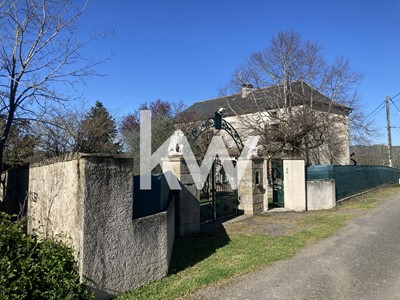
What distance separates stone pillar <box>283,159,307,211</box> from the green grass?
2.40 metres

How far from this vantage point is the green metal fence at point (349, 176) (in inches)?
519

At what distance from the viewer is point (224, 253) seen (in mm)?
6418

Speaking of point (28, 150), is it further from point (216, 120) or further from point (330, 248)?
point (330, 248)

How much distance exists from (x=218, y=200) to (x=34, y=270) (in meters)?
7.81

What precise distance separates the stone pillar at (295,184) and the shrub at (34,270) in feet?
33.4

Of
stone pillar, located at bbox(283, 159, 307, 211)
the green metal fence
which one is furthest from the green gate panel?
the green metal fence

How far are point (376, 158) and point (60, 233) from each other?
137 ft

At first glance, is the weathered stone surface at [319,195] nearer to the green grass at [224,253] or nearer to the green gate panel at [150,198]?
the green grass at [224,253]

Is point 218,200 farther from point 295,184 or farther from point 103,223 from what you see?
point 103,223

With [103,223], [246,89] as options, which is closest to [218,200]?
[103,223]

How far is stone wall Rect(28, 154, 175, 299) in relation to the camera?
3871 mm

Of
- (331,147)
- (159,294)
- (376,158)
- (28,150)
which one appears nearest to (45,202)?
(159,294)

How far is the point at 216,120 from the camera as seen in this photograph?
11.4 m

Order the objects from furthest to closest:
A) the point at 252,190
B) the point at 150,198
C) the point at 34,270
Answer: the point at 252,190 < the point at 150,198 < the point at 34,270
